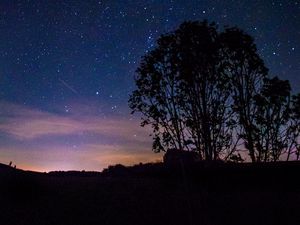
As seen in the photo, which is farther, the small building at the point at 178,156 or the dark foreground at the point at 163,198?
the small building at the point at 178,156

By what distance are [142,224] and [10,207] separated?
4979mm

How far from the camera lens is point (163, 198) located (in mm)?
16531

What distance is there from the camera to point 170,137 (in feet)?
93.7

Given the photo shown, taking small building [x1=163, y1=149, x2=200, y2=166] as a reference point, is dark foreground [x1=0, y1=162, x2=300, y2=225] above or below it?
below

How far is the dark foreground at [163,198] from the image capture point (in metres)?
14.4

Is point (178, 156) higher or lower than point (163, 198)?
higher

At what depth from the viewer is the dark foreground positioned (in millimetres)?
14422

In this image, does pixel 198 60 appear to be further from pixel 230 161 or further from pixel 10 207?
pixel 10 207

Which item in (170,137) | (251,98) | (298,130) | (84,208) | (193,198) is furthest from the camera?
(298,130)

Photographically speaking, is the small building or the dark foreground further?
the small building

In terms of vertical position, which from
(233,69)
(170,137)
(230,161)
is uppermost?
(233,69)

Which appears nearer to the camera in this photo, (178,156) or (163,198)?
(163,198)

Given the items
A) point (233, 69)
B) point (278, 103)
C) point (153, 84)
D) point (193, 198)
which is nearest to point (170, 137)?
point (153, 84)

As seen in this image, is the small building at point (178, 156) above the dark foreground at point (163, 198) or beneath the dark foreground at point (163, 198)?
above
